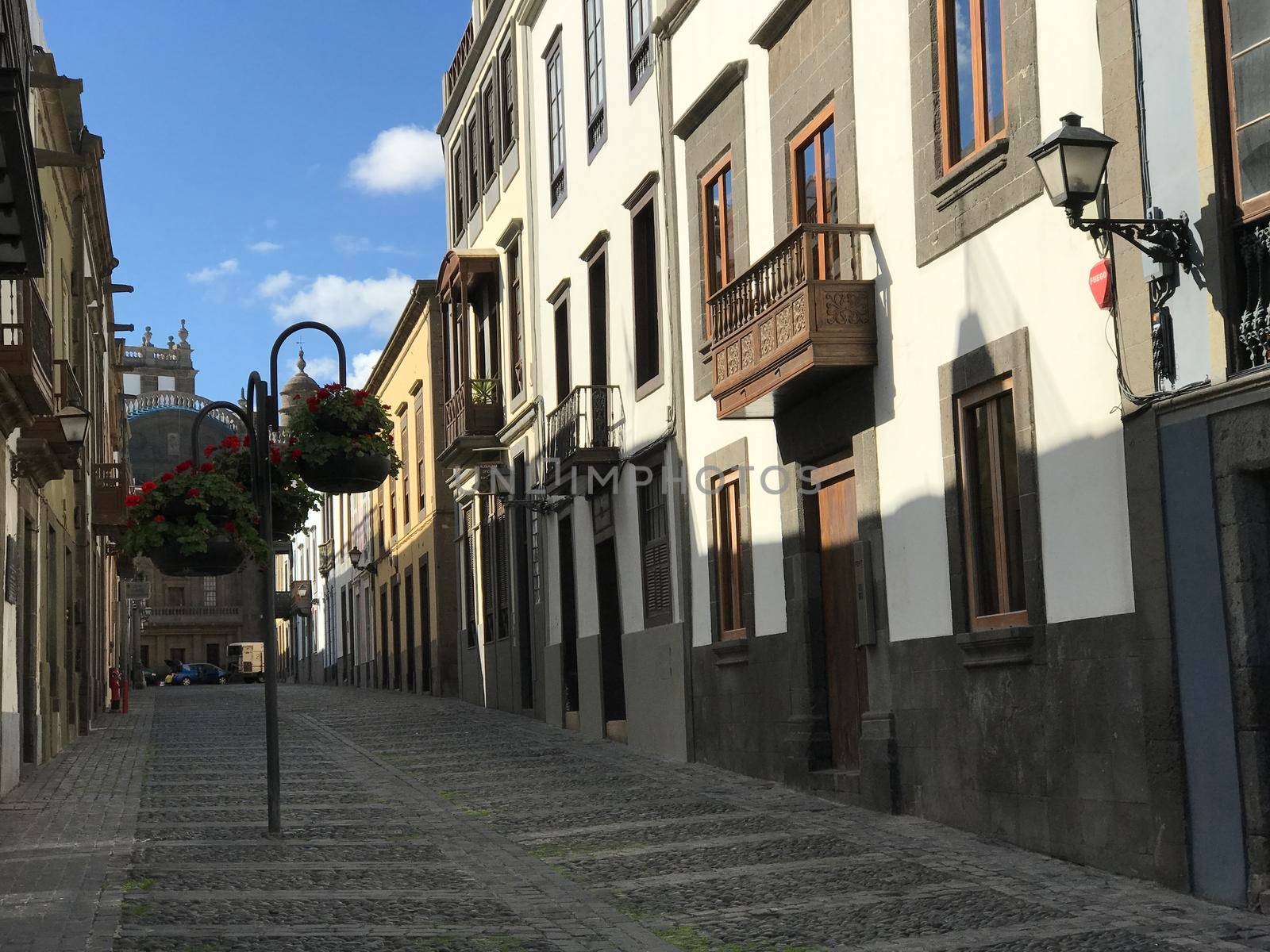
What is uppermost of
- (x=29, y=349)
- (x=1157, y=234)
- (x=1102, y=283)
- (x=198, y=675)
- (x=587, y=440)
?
(x=29, y=349)

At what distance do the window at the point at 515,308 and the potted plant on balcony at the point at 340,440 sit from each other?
44.0 feet

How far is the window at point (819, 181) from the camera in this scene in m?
13.9

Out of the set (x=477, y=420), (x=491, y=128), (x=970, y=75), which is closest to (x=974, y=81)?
(x=970, y=75)

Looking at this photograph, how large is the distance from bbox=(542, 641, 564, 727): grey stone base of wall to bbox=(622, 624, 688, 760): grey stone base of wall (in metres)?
3.14

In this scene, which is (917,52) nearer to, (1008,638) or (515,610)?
(1008,638)

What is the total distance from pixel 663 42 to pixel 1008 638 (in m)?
9.44

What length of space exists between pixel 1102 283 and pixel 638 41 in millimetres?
10635

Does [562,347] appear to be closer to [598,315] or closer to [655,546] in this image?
[598,315]

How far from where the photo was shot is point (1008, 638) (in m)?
10.7

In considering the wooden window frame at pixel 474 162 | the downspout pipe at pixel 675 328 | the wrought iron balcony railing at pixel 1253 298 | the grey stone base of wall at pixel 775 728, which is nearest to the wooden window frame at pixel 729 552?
the grey stone base of wall at pixel 775 728

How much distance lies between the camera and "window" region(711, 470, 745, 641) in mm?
16312

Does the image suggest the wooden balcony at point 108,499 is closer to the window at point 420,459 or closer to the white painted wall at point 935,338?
the window at point 420,459

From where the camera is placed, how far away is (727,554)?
54.6ft

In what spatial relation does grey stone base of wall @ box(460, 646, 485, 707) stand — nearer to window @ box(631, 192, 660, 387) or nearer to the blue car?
window @ box(631, 192, 660, 387)
